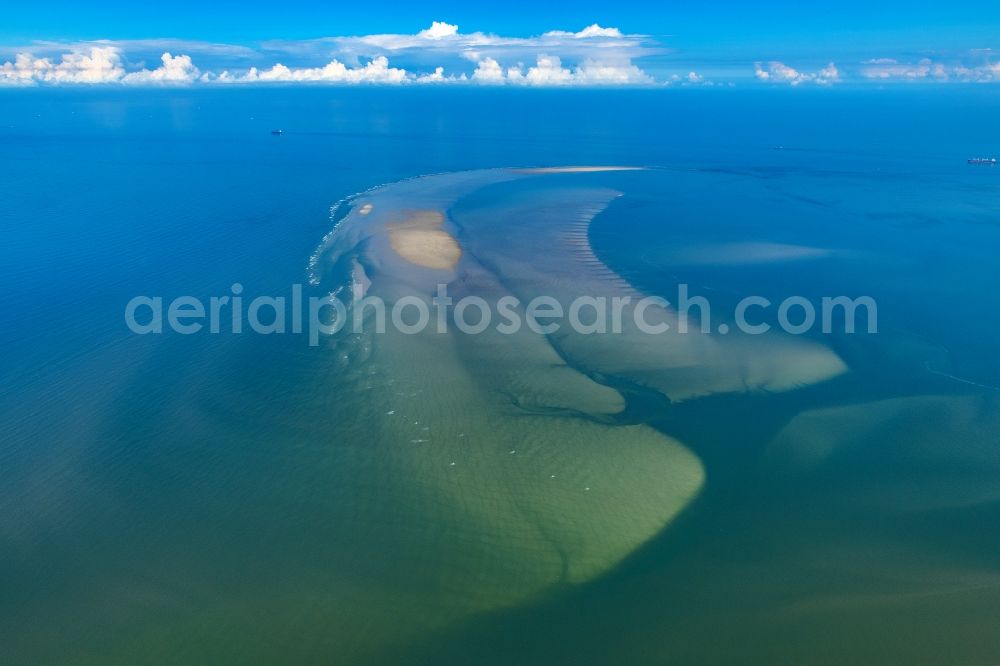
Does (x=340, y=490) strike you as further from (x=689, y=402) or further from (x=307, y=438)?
(x=689, y=402)

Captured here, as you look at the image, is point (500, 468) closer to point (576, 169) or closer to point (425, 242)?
point (425, 242)

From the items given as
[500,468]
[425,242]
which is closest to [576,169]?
[425,242]

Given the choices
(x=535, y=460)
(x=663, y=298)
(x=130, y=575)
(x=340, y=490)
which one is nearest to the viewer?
(x=130, y=575)

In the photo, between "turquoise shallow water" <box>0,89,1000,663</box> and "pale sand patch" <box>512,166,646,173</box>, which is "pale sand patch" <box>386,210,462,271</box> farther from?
"pale sand patch" <box>512,166,646,173</box>

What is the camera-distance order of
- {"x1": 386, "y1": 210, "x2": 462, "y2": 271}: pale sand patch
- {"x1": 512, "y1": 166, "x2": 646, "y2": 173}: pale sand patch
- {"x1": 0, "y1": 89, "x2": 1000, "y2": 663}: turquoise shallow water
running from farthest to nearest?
{"x1": 512, "y1": 166, "x2": 646, "y2": 173}: pale sand patch < {"x1": 386, "y1": 210, "x2": 462, "y2": 271}: pale sand patch < {"x1": 0, "y1": 89, "x2": 1000, "y2": 663}: turquoise shallow water

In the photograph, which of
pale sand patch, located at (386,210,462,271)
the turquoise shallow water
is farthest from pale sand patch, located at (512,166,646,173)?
the turquoise shallow water

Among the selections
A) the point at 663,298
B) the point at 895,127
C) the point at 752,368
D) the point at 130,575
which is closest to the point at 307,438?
the point at 130,575

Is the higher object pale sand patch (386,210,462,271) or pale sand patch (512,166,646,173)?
pale sand patch (512,166,646,173)
